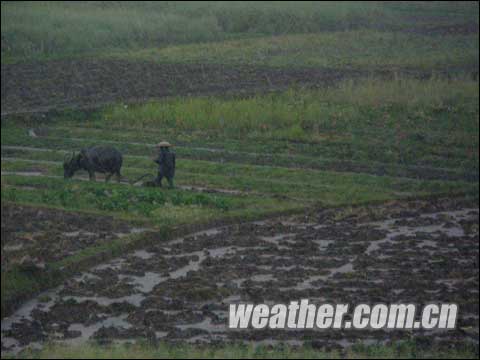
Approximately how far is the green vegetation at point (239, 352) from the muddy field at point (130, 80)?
54.0 ft

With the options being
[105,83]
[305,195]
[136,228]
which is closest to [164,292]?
[136,228]

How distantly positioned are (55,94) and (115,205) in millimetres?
11968

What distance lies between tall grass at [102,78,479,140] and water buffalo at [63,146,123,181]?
5.50 metres

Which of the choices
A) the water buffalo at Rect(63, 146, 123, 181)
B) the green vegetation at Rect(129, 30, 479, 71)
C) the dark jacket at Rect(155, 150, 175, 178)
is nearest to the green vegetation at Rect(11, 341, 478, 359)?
the dark jacket at Rect(155, 150, 175, 178)

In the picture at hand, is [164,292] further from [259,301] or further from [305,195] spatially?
[305,195]

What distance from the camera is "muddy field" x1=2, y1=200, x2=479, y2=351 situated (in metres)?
11.6

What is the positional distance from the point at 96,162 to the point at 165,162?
5.66 feet

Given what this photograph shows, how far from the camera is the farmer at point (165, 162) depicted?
723 inches

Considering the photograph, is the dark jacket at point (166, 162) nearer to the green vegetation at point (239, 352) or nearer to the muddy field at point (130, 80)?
the green vegetation at point (239, 352)

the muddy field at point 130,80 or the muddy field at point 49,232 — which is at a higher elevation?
the muddy field at point 130,80

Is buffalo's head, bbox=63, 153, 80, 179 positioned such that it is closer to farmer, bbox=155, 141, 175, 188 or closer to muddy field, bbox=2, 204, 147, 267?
farmer, bbox=155, 141, 175, 188

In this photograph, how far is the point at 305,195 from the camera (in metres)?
18.8

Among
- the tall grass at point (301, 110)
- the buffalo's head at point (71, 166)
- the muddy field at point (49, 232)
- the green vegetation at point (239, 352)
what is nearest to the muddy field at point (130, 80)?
the tall grass at point (301, 110)

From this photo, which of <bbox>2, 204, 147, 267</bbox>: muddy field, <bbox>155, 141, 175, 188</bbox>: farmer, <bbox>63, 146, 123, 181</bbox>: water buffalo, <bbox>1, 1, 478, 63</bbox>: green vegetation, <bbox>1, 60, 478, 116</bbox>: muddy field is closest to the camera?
<bbox>2, 204, 147, 267</bbox>: muddy field
